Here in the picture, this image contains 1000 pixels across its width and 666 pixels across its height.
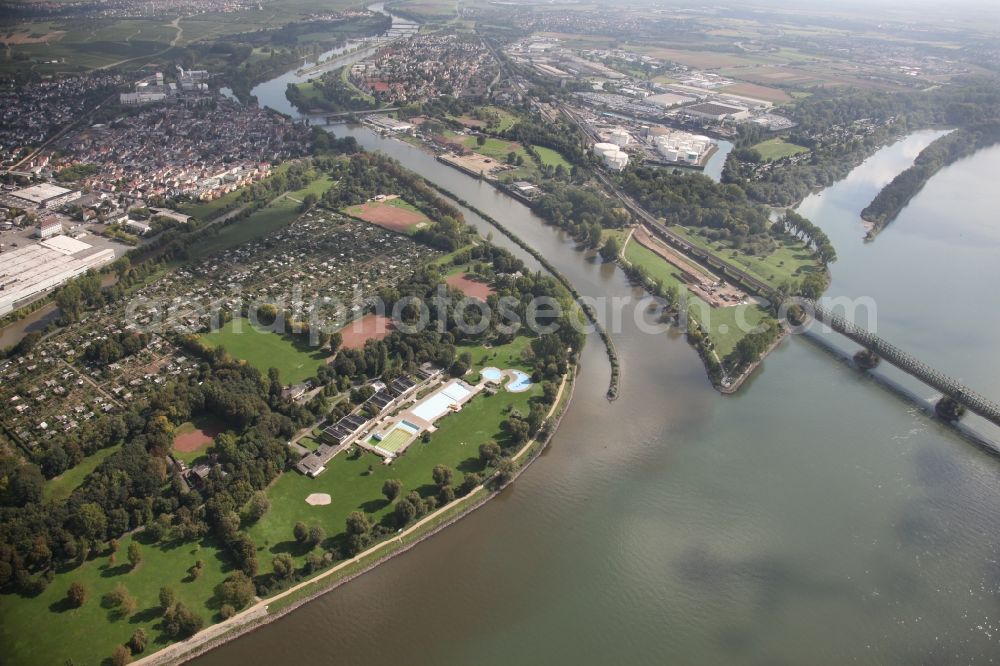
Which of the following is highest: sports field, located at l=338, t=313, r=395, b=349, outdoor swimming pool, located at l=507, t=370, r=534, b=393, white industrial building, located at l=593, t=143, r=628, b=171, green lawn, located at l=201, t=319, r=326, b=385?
white industrial building, located at l=593, t=143, r=628, b=171

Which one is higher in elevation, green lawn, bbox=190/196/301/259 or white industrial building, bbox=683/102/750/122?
white industrial building, bbox=683/102/750/122

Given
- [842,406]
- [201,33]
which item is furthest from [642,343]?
[201,33]

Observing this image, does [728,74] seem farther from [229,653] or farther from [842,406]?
[229,653]

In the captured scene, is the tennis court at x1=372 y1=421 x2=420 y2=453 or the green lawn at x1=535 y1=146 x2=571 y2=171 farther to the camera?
the green lawn at x1=535 y1=146 x2=571 y2=171

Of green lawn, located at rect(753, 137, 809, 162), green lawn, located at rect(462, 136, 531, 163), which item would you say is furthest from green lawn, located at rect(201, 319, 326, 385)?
green lawn, located at rect(753, 137, 809, 162)

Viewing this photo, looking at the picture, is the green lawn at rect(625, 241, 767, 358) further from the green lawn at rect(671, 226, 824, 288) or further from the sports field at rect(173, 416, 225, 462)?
the sports field at rect(173, 416, 225, 462)

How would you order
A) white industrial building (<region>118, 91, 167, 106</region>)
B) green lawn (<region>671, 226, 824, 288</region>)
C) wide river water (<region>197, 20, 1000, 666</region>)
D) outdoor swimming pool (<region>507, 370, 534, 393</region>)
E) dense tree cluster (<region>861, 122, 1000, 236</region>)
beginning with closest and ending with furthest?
wide river water (<region>197, 20, 1000, 666</region>) < outdoor swimming pool (<region>507, 370, 534, 393</region>) < green lawn (<region>671, 226, 824, 288</region>) < dense tree cluster (<region>861, 122, 1000, 236</region>) < white industrial building (<region>118, 91, 167, 106</region>)

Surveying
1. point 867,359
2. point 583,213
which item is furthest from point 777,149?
point 867,359
